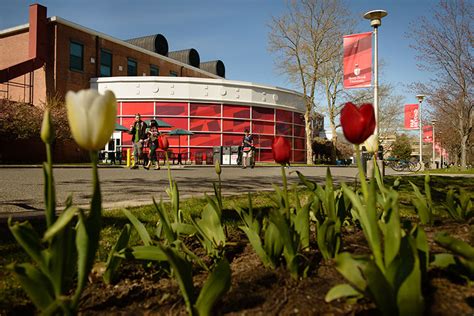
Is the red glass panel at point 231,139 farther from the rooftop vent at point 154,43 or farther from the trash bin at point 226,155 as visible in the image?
the rooftop vent at point 154,43

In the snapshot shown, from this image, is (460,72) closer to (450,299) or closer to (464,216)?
(464,216)

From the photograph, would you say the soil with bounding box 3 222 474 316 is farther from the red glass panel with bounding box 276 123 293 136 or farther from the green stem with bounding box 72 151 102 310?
the red glass panel with bounding box 276 123 293 136

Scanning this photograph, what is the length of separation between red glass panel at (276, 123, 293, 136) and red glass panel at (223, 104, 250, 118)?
3.14 m

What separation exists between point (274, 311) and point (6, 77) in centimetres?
2627

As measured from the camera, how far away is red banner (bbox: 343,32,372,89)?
8.99 meters

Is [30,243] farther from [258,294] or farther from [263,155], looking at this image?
[263,155]

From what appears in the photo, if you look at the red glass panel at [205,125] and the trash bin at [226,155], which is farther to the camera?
the red glass panel at [205,125]

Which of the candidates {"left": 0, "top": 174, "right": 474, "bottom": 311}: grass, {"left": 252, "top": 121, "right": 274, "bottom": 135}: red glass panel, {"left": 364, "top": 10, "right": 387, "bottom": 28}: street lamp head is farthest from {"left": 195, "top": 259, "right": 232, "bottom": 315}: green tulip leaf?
{"left": 252, "top": 121, "right": 274, "bottom": 135}: red glass panel

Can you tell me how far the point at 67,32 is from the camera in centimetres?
2348

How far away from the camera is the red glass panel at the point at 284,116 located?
95.4ft

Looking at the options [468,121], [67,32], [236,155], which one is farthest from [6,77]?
[468,121]

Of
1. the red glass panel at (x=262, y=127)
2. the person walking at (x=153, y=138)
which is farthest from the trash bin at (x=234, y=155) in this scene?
the person walking at (x=153, y=138)

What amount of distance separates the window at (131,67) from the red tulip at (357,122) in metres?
30.6

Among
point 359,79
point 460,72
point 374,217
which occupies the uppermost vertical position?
point 460,72
